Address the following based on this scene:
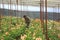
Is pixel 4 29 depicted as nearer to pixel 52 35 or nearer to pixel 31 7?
pixel 52 35

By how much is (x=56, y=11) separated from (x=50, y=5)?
418 mm

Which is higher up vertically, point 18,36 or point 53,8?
point 53,8

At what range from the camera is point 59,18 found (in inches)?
386

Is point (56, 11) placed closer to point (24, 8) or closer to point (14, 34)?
point (24, 8)

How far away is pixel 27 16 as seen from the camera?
285 inches

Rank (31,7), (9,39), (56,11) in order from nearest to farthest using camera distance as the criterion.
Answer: (9,39), (56,11), (31,7)

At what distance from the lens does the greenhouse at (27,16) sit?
198 inches

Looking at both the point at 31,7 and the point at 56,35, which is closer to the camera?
the point at 56,35

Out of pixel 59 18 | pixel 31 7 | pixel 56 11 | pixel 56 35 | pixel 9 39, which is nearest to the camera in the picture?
pixel 9 39

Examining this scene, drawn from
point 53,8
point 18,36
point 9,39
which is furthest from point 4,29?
point 53,8

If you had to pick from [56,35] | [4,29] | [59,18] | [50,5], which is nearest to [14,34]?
[4,29]

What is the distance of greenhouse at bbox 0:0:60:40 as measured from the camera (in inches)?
198

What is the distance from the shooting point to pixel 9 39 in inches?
175

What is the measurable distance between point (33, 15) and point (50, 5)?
98 cm
